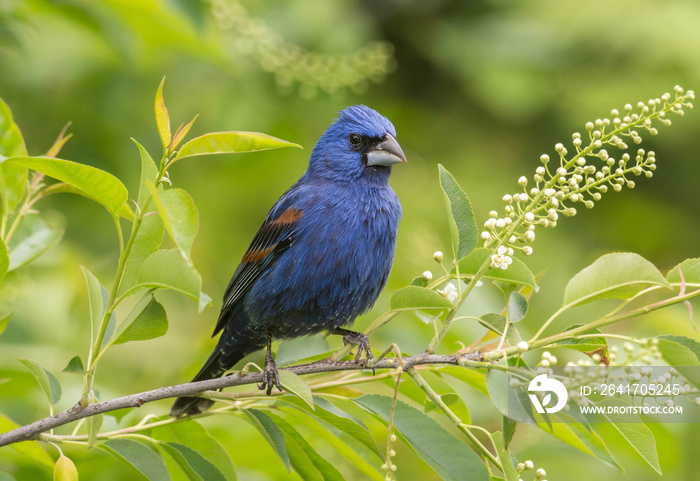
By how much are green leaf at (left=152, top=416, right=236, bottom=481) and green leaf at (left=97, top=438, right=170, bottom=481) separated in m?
0.22

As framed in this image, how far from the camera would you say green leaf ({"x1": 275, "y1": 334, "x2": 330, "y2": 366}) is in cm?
236

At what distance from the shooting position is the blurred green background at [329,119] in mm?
3041

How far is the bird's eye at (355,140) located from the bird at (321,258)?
13 mm

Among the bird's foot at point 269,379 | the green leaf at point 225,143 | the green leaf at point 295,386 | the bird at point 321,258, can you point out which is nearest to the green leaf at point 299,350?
the bird's foot at point 269,379

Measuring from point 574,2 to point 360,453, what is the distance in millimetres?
4453

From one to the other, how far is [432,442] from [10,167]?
1.34 metres

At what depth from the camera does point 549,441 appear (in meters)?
2.86

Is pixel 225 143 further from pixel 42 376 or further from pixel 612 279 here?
pixel 612 279

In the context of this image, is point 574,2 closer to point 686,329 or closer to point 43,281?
point 686,329

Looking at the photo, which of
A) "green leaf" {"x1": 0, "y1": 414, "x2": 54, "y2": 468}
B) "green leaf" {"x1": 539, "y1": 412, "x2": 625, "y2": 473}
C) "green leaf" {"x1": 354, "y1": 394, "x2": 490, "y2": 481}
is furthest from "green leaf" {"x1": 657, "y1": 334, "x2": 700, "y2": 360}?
"green leaf" {"x1": 0, "y1": 414, "x2": 54, "y2": 468}

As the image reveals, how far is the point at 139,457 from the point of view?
1.81 metres

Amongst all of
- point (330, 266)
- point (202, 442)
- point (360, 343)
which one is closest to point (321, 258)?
point (330, 266)

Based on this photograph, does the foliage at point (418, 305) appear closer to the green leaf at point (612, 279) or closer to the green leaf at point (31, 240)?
the green leaf at point (612, 279)

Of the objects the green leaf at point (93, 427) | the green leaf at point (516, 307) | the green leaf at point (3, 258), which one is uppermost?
the green leaf at point (516, 307)
